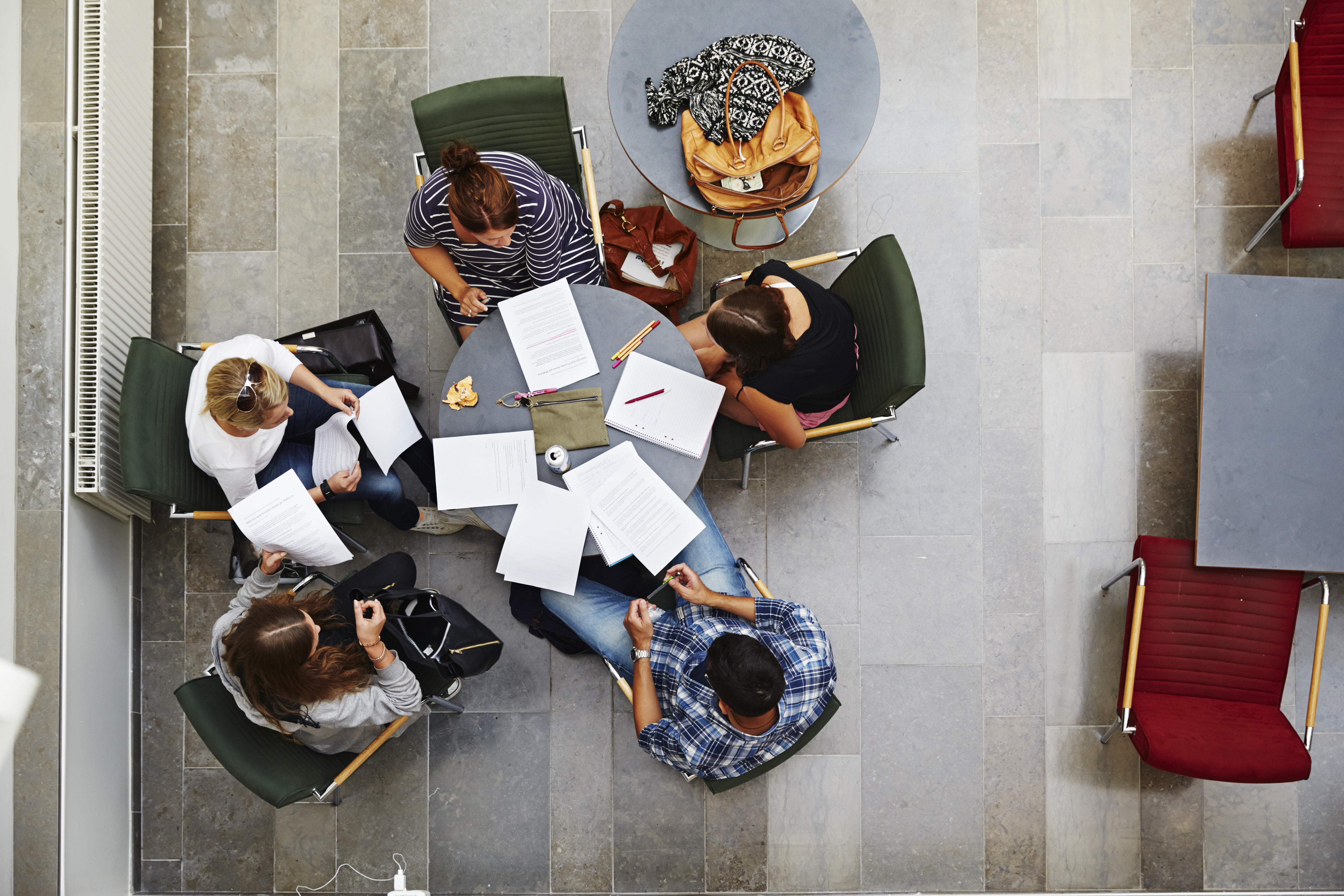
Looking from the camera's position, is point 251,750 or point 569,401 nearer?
point 251,750

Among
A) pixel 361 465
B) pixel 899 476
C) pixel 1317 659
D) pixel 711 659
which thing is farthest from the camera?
pixel 899 476

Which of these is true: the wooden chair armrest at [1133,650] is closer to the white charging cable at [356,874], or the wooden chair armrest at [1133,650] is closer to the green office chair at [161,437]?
the white charging cable at [356,874]

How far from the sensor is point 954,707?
10.1 ft

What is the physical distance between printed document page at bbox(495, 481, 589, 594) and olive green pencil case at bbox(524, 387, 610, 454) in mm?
135

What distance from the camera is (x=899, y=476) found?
3.12 meters

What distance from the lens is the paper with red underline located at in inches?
96.2

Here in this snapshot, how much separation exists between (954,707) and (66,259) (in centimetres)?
339

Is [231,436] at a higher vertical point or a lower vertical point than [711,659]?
higher

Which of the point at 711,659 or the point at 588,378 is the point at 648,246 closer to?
the point at 588,378

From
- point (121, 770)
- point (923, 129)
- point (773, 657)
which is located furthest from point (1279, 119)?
point (121, 770)

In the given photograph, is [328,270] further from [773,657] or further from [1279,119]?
[1279,119]

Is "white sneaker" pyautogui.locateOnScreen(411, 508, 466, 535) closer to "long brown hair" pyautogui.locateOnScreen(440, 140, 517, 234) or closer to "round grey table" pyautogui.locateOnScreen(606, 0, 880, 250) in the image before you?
"long brown hair" pyautogui.locateOnScreen(440, 140, 517, 234)

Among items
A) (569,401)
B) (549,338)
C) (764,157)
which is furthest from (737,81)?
(569,401)

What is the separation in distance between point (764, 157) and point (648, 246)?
1.83 ft
